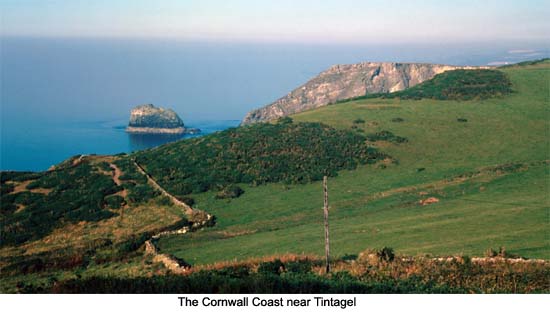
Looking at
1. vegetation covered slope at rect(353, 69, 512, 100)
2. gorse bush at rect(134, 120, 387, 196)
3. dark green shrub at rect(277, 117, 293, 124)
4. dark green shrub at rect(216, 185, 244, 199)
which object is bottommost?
dark green shrub at rect(216, 185, 244, 199)

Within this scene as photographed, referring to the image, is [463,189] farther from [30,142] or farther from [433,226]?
[30,142]

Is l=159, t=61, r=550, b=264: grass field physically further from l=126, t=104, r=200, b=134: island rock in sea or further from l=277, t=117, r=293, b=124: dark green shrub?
l=126, t=104, r=200, b=134: island rock in sea

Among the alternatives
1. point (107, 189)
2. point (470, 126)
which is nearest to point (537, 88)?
point (470, 126)

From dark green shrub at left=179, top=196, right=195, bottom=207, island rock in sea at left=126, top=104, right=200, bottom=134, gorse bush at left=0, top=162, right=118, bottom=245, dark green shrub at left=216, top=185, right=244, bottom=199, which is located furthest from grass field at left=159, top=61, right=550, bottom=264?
island rock in sea at left=126, top=104, right=200, bottom=134

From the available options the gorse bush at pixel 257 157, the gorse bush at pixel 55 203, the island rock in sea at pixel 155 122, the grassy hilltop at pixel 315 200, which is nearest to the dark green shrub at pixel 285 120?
the grassy hilltop at pixel 315 200

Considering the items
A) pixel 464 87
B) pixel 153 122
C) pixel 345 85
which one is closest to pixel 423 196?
pixel 464 87

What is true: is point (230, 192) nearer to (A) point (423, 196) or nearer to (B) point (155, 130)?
(A) point (423, 196)
